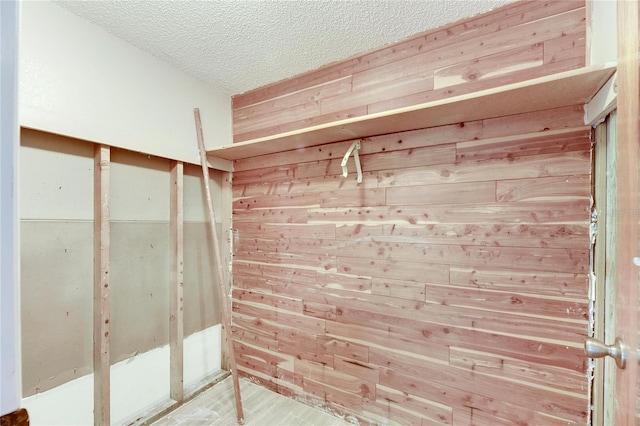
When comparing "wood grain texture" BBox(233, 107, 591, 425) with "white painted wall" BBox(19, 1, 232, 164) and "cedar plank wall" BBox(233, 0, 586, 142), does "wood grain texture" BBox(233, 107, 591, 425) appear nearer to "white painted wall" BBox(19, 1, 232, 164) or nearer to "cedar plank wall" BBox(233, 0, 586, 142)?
"cedar plank wall" BBox(233, 0, 586, 142)

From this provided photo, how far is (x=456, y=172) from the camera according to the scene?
1.53 metres

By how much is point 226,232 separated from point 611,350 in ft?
7.51

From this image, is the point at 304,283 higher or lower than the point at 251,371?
higher

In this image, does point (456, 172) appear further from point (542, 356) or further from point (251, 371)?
point (251, 371)

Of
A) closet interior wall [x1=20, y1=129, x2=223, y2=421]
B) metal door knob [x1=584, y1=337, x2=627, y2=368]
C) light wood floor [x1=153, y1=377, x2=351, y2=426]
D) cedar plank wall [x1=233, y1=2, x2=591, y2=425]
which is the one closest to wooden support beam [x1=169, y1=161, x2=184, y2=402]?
closet interior wall [x1=20, y1=129, x2=223, y2=421]

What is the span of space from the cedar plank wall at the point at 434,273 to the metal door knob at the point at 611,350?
2.37 ft

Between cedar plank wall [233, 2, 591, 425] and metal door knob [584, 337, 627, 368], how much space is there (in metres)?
0.72

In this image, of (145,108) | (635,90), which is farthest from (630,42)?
(145,108)

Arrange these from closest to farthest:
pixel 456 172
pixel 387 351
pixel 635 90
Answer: pixel 635 90
pixel 456 172
pixel 387 351

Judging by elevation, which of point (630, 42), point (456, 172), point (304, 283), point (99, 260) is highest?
point (630, 42)

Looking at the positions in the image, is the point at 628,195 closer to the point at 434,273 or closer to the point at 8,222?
the point at 434,273

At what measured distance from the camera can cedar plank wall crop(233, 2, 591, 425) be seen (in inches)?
51.6

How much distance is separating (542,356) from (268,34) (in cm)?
220

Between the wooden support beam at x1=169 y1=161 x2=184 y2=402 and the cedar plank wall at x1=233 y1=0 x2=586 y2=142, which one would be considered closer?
the cedar plank wall at x1=233 y1=0 x2=586 y2=142
